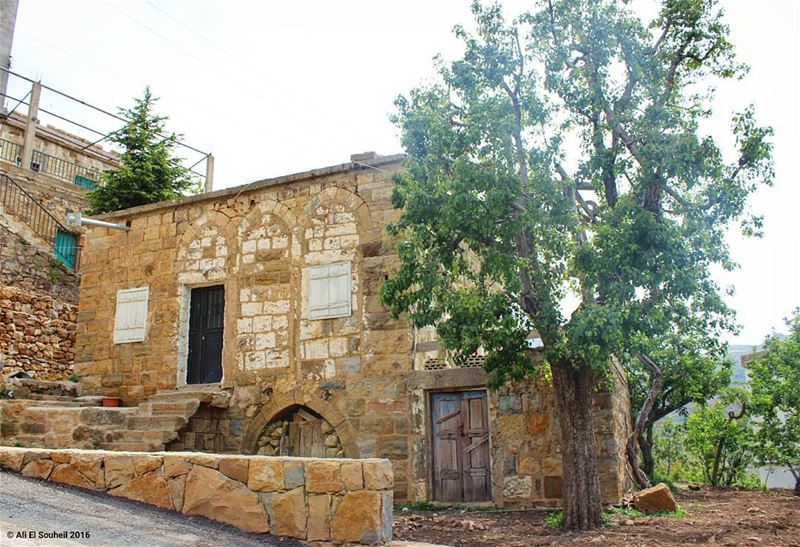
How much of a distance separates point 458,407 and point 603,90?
4.56 m

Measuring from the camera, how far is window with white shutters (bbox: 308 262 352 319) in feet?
33.4

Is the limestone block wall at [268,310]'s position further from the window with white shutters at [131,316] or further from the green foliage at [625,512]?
the green foliage at [625,512]

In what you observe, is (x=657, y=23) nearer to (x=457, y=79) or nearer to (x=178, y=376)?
(x=457, y=79)

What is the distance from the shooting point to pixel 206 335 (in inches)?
443

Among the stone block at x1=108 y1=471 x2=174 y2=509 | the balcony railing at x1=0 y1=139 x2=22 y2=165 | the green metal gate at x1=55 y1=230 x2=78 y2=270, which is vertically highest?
the balcony railing at x1=0 y1=139 x2=22 y2=165

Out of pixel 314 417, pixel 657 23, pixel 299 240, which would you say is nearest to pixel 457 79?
pixel 657 23

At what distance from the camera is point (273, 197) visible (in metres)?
11.2

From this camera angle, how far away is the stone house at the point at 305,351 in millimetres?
9219

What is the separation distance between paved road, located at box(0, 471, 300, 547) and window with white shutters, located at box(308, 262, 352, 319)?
192 inches

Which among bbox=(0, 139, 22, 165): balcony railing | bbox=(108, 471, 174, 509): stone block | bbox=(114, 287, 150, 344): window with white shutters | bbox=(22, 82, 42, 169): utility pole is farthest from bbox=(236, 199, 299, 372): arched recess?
bbox=(0, 139, 22, 165): balcony railing

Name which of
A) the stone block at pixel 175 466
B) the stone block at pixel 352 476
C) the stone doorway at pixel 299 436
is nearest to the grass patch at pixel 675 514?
the stone doorway at pixel 299 436

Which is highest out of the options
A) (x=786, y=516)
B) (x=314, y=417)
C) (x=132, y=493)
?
(x=314, y=417)

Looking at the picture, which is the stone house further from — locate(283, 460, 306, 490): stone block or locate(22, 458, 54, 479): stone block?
locate(283, 460, 306, 490): stone block

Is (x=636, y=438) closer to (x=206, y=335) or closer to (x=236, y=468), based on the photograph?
(x=206, y=335)
